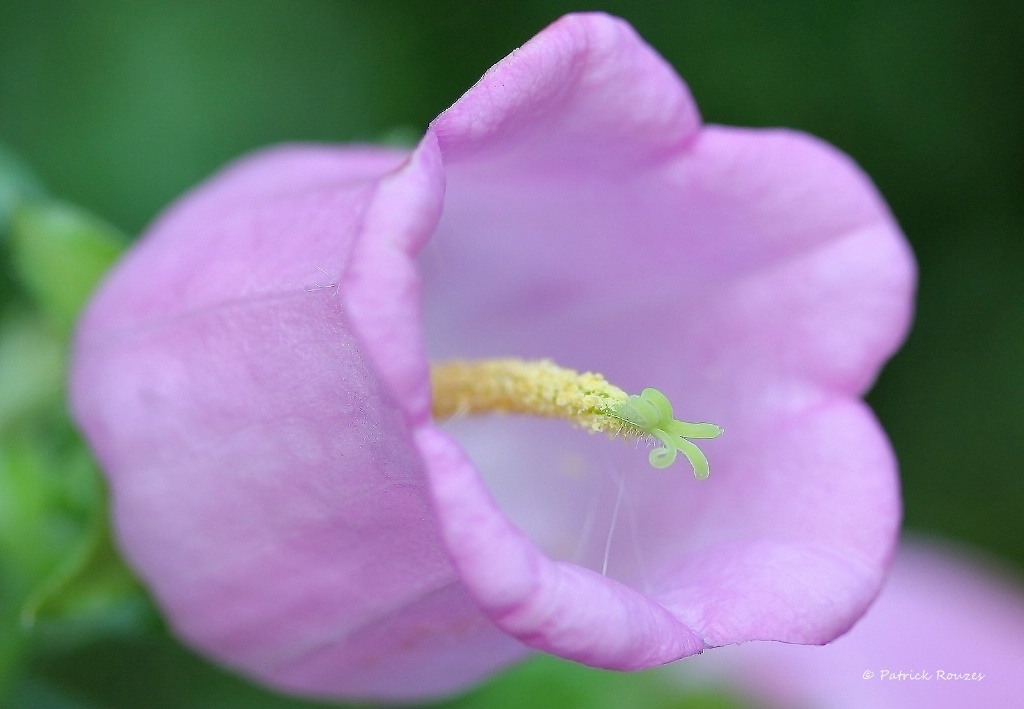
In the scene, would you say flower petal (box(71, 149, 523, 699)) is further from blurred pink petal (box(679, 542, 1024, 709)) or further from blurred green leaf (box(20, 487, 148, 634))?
blurred pink petal (box(679, 542, 1024, 709))

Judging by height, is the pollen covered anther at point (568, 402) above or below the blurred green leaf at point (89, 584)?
above

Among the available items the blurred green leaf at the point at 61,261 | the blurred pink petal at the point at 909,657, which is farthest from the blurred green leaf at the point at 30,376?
the blurred pink petal at the point at 909,657

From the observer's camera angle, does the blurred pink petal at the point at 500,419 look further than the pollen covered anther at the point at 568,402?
No

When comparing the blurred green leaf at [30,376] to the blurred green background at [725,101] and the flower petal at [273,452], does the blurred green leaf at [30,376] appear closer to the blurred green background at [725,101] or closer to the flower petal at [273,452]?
the flower petal at [273,452]

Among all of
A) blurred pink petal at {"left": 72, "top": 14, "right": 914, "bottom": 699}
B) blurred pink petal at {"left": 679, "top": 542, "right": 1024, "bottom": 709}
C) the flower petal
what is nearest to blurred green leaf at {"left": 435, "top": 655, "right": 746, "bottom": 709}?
blurred pink petal at {"left": 679, "top": 542, "right": 1024, "bottom": 709}

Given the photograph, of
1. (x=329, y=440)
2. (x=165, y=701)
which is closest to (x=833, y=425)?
(x=329, y=440)

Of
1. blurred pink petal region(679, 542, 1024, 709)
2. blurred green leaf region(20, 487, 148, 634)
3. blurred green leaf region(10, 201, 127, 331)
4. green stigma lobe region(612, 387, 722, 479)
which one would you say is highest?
green stigma lobe region(612, 387, 722, 479)

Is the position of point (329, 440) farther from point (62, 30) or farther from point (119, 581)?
point (62, 30)
